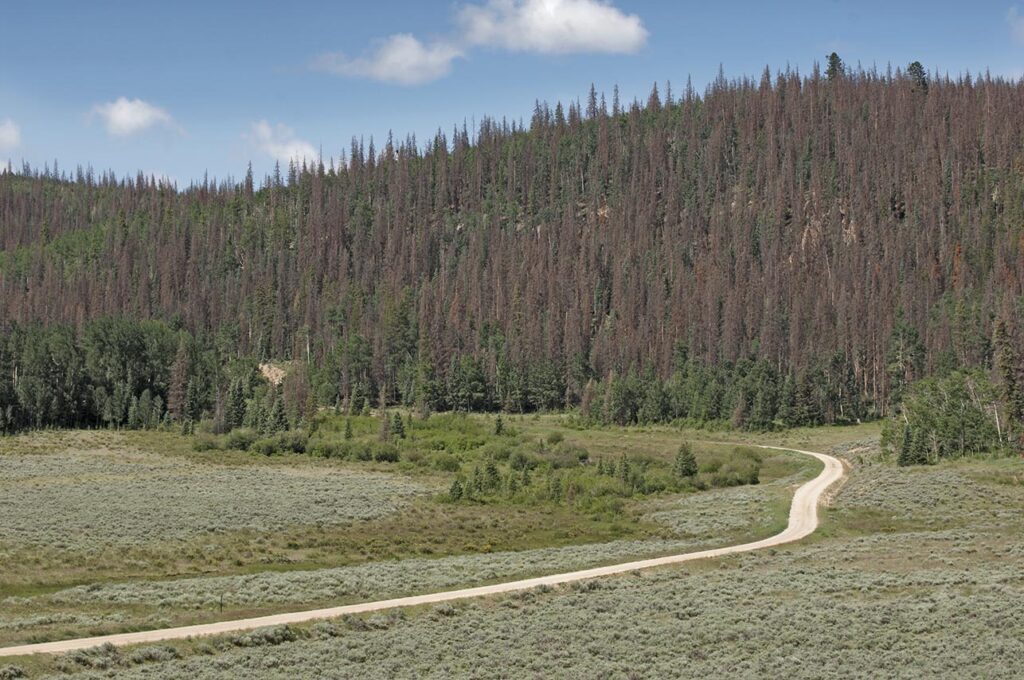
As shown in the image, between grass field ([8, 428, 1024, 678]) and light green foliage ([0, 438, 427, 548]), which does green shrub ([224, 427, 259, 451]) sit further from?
grass field ([8, 428, 1024, 678])

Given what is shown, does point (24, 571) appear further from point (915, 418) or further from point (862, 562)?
point (915, 418)

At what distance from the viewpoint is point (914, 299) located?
156m

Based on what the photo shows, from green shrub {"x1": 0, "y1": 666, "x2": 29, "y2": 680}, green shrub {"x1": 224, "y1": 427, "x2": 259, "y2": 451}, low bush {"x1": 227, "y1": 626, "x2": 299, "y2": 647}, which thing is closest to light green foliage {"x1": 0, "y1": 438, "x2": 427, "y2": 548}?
green shrub {"x1": 224, "y1": 427, "x2": 259, "y2": 451}

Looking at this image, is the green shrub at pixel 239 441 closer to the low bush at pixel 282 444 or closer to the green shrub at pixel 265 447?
the low bush at pixel 282 444

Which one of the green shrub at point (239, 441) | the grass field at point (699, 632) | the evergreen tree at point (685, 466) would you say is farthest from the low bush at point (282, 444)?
the grass field at point (699, 632)

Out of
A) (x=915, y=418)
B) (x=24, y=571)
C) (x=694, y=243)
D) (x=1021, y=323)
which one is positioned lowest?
(x=24, y=571)

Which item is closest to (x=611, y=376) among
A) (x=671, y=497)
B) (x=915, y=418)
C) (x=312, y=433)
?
(x=312, y=433)

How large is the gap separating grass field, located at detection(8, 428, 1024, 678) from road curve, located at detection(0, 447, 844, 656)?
1330 millimetres

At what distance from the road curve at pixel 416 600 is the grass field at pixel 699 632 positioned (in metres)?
1.33

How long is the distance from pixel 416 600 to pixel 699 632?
11620 mm

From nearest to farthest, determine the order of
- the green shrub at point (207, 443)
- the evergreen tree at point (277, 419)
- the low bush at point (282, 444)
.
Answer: the low bush at point (282, 444) → the green shrub at point (207, 443) → the evergreen tree at point (277, 419)

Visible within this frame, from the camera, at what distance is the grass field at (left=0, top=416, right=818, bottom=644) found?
42.2 m

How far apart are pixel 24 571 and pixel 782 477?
56225 mm

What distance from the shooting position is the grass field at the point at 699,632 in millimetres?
30766
